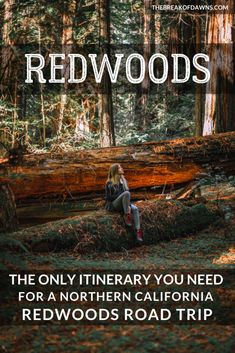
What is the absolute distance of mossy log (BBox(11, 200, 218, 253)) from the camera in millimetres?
7625

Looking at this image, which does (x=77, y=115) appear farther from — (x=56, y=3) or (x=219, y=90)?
(x=219, y=90)

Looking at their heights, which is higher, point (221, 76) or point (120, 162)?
point (221, 76)

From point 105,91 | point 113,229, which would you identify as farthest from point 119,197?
A: point 105,91

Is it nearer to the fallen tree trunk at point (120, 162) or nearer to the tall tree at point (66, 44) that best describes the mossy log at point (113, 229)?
the fallen tree trunk at point (120, 162)

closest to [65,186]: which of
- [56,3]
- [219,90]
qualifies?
[219,90]

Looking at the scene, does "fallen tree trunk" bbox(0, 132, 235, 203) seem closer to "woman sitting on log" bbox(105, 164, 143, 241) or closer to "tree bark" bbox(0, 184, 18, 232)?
"woman sitting on log" bbox(105, 164, 143, 241)

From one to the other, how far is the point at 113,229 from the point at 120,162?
213cm

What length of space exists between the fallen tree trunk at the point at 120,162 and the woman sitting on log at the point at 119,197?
4.03 feet

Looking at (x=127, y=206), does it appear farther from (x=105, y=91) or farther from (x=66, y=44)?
(x=66, y=44)

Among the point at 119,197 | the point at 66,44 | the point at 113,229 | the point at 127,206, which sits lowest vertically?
the point at 113,229

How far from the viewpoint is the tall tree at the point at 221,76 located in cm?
1205

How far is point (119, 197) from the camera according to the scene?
8469mm

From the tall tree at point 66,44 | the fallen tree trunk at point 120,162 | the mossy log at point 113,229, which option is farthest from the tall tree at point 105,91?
the mossy log at point 113,229

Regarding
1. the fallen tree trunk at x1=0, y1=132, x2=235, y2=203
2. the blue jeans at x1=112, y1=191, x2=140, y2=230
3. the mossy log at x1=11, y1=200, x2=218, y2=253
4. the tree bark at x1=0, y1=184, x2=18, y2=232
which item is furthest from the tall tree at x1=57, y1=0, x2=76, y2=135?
the tree bark at x1=0, y1=184, x2=18, y2=232
